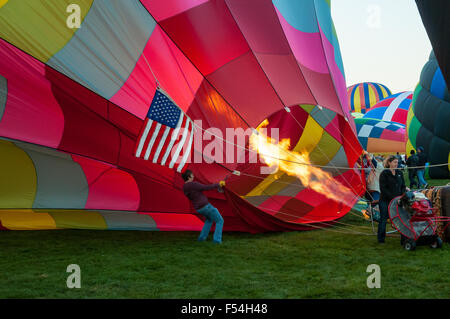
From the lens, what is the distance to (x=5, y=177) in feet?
21.9

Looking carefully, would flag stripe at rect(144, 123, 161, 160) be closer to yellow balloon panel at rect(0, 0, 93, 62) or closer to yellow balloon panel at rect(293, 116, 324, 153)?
yellow balloon panel at rect(0, 0, 93, 62)

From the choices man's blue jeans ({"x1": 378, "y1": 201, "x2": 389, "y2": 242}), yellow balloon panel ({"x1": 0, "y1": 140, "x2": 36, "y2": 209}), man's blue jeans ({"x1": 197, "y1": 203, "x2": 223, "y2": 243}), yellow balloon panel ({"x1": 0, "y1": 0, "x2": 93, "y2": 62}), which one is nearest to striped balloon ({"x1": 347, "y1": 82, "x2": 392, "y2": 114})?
man's blue jeans ({"x1": 378, "y1": 201, "x2": 389, "y2": 242})

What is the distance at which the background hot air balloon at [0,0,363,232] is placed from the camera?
571cm

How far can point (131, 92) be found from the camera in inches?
236

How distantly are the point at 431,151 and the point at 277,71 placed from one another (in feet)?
34.7

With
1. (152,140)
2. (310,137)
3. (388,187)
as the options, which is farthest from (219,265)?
(310,137)

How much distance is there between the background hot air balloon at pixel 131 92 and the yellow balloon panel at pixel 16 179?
14 millimetres

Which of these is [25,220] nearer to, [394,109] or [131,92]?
A: [131,92]

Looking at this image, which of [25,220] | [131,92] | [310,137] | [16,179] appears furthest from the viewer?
[310,137]

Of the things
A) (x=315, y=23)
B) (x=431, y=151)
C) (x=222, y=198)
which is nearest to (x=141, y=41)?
(x=222, y=198)

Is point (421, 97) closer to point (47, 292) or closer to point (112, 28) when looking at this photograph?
point (112, 28)

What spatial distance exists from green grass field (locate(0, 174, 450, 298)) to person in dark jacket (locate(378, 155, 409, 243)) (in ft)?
0.96

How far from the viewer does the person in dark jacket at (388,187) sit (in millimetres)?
6289

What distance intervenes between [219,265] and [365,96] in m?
31.1
